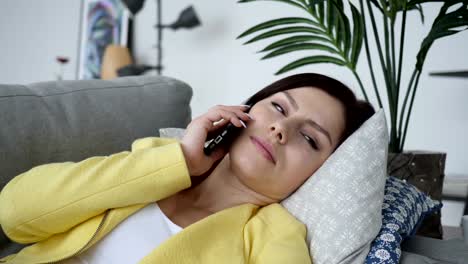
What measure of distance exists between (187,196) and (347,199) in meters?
0.33

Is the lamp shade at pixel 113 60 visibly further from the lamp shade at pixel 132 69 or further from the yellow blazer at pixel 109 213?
the yellow blazer at pixel 109 213

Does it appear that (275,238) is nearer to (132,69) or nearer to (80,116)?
(80,116)

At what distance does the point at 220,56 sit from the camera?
2506 millimetres

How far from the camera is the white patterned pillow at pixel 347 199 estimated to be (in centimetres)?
79

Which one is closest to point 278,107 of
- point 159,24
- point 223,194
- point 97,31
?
point 223,194

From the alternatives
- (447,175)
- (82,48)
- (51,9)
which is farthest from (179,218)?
(51,9)

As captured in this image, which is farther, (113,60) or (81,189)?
(113,60)

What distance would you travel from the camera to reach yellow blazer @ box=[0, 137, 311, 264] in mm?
786

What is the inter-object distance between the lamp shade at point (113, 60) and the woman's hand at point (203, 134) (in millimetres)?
1817

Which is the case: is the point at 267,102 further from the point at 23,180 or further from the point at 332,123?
the point at 23,180

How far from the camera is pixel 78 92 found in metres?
1.07

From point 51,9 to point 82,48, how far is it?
36 cm

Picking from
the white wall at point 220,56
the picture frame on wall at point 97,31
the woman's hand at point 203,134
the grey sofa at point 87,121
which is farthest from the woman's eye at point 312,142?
the picture frame on wall at point 97,31

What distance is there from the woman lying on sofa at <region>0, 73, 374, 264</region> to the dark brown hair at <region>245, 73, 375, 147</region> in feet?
0.16
